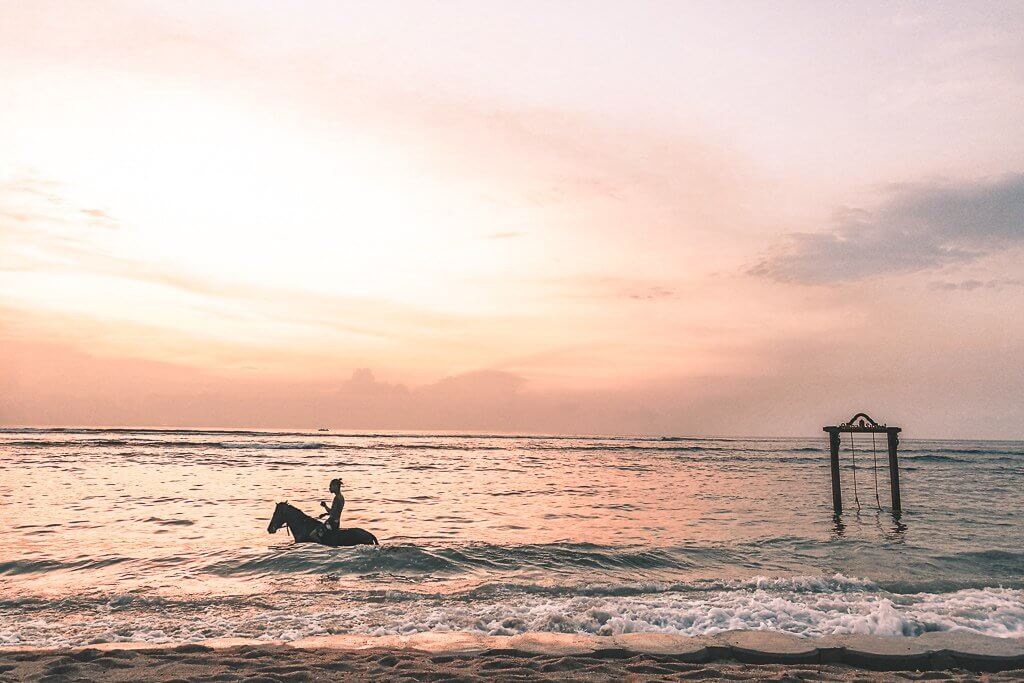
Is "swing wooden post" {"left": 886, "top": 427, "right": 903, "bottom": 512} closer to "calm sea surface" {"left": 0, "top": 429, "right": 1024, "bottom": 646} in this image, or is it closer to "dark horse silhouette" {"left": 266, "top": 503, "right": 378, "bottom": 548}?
"calm sea surface" {"left": 0, "top": 429, "right": 1024, "bottom": 646}

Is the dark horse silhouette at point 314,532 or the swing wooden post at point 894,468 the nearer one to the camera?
the dark horse silhouette at point 314,532

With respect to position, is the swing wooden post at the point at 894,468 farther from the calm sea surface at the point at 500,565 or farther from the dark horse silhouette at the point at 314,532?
the dark horse silhouette at the point at 314,532

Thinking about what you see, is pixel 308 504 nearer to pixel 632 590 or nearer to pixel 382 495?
pixel 382 495

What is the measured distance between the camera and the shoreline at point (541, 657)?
7.63m

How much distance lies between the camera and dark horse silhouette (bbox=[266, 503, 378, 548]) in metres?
17.3

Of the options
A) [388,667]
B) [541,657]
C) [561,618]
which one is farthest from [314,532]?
[541,657]

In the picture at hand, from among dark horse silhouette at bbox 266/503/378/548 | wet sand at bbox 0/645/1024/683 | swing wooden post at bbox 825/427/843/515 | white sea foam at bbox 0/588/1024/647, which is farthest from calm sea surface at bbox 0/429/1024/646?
wet sand at bbox 0/645/1024/683

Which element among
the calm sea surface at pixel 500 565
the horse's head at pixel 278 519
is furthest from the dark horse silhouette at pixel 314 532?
the calm sea surface at pixel 500 565

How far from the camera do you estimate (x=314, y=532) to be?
17.8 metres

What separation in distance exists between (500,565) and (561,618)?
5.51 metres

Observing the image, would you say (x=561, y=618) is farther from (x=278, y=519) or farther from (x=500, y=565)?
(x=278, y=519)

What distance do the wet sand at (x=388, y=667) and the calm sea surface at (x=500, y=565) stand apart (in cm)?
146

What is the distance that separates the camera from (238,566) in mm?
15297

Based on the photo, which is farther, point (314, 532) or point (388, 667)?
point (314, 532)
